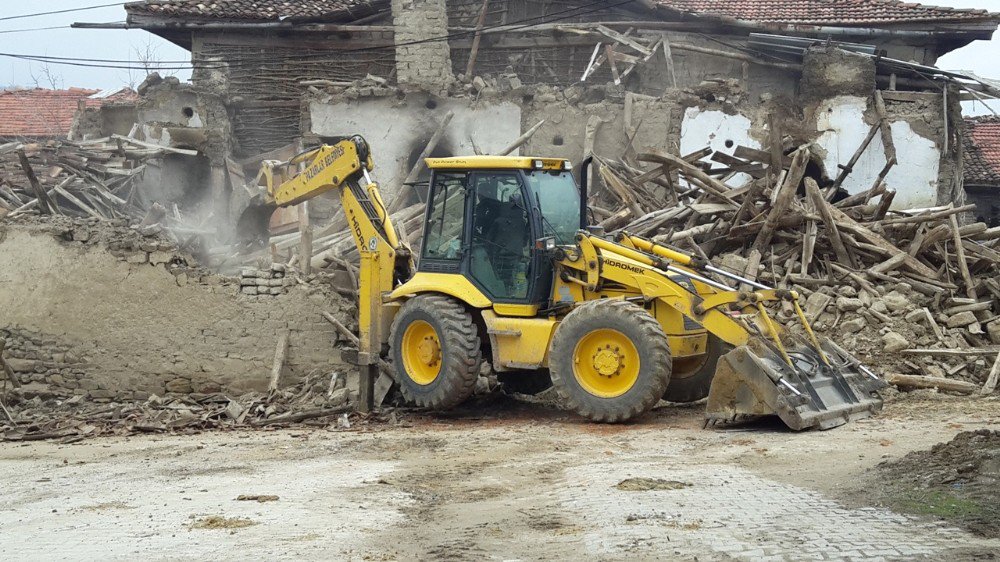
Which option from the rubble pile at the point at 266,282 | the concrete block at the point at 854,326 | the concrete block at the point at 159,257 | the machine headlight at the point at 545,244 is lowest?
the concrete block at the point at 854,326

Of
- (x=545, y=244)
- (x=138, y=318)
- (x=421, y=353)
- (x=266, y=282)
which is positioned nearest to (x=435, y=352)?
(x=421, y=353)

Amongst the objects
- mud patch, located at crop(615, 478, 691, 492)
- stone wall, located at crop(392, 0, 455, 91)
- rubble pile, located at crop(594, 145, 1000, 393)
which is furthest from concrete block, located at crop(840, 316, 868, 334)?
stone wall, located at crop(392, 0, 455, 91)

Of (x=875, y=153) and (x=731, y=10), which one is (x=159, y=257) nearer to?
(x=875, y=153)

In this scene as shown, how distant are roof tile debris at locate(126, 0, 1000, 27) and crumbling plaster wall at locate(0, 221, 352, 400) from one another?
389 inches

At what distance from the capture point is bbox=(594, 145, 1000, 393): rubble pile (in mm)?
11891

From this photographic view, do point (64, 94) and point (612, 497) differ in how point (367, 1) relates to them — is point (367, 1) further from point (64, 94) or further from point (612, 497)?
point (64, 94)

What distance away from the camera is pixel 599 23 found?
2188 cm

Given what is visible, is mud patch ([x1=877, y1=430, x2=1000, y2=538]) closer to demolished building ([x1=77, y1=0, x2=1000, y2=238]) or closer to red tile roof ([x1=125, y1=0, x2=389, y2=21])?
demolished building ([x1=77, y1=0, x2=1000, y2=238])

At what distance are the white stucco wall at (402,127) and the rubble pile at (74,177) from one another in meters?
4.03

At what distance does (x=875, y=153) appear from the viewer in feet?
68.7

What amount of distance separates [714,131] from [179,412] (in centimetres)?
1157

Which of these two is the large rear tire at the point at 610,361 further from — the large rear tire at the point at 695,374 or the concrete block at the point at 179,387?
the concrete block at the point at 179,387

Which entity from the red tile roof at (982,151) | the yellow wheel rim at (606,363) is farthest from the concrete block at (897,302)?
the red tile roof at (982,151)

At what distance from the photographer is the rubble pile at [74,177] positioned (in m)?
15.0
